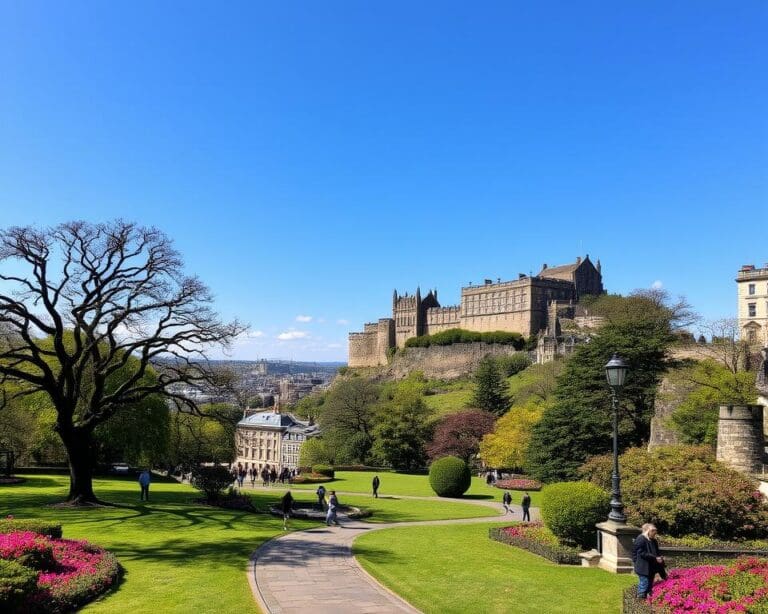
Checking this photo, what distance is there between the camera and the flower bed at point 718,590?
996cm

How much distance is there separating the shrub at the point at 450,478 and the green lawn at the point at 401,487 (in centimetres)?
114

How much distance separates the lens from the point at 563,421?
138 feet

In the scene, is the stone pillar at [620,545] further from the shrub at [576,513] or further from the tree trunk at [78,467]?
the tree trunk at [78,467]

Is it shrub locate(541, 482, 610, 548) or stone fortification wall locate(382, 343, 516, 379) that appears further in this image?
stone fortification wall locate(382, 343, 516, 379)

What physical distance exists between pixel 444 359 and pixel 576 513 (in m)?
105

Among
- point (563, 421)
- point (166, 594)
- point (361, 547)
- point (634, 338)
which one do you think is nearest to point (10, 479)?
point (361, 547)

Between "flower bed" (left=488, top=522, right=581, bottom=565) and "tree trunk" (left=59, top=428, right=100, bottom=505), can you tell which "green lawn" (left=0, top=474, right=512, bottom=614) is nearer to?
"tree trunk" (left=59, top=428, right=100, bottom=505)

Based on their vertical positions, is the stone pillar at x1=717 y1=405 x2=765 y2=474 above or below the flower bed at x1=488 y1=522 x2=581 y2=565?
above

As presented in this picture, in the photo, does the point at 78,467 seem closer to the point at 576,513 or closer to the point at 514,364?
the point at 576,513

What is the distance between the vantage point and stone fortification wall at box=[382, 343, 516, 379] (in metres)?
116

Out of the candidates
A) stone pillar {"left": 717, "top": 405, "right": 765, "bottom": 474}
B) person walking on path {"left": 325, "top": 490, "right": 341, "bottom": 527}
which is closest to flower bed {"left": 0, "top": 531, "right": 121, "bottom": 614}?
person walking on path {"left": 325, "top": 490, "right": 341, "bottom": 527}

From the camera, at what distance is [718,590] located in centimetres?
1061

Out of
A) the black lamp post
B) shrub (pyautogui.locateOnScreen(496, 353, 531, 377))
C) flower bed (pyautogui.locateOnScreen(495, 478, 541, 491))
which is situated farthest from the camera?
shrub (pyautogui.locateOnScreen(496, 353, 531, 377))

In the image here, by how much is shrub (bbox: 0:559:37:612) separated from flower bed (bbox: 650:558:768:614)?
1043 cm
